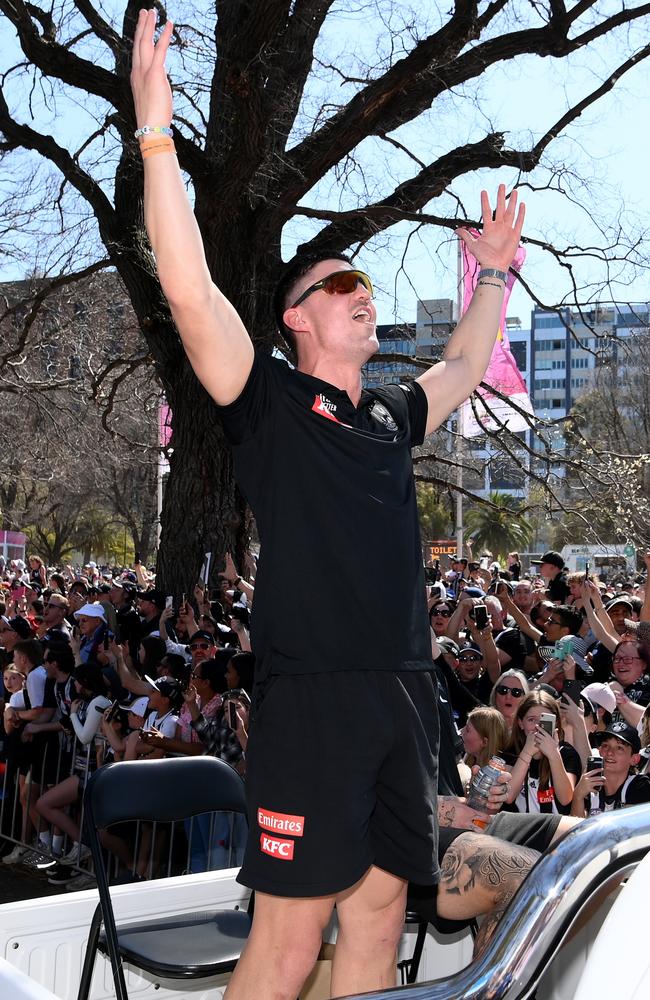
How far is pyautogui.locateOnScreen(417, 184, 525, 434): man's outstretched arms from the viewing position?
280cm

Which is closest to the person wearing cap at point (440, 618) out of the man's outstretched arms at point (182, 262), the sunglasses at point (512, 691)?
the sunglasses at point (512, 691)

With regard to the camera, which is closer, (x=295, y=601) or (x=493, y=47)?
(x=295, y=601)

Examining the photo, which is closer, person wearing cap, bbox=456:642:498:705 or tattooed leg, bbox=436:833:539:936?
tattooed leg, bbox=436:833:539:936

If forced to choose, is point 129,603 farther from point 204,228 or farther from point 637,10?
point 637,10

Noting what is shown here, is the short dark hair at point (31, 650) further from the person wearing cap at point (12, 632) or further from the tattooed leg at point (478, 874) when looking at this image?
the tattooed leg at point (478, 874)

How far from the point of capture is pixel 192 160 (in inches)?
432

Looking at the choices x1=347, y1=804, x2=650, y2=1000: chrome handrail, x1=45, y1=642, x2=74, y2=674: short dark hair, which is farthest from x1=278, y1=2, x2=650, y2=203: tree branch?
x1=347, y1=804, x2=650, y2=1000: chrome handrail

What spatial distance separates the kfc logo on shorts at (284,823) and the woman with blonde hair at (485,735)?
3.70 metres

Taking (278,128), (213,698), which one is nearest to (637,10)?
(278,128)

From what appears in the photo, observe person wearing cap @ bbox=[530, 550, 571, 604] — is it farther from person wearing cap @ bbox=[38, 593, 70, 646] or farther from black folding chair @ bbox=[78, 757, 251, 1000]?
black folding chair @ bbox=[78, 757, 251, 1000]

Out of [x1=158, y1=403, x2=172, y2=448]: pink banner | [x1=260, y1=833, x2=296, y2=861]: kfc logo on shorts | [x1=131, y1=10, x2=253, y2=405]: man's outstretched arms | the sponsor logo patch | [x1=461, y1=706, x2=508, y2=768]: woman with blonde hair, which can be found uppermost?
[x1=158, y1=403, x2=172, y2=448]: pink banner

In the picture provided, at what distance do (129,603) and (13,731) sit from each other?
5.00 metres

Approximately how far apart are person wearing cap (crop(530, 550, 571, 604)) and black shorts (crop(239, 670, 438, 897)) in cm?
891

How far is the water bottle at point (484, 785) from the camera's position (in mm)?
3168
